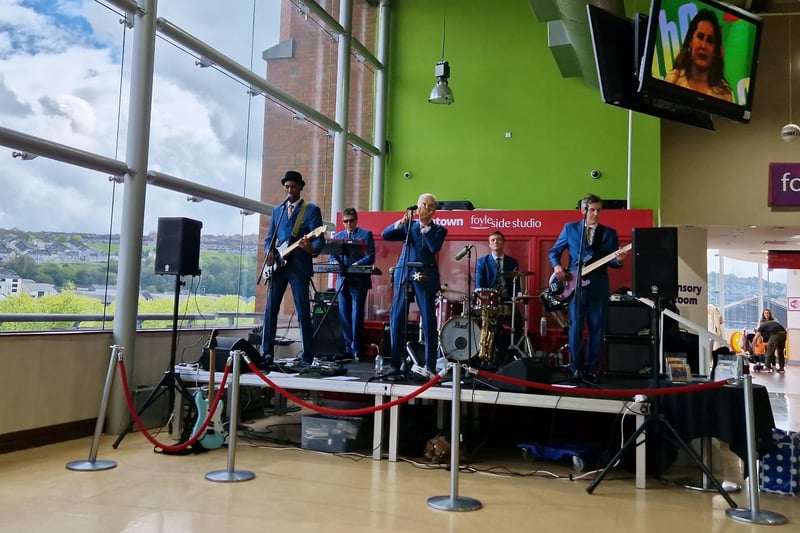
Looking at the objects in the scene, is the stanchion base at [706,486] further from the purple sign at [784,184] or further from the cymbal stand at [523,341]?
the purple sign at [784,184]

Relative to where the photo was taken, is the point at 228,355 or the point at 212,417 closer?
the point at 212,417

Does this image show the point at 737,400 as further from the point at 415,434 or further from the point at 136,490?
the point at 136,490

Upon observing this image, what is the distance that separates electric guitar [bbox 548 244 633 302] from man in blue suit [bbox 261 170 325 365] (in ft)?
6.94

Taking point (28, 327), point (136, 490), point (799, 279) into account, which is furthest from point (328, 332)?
point (799, 279)

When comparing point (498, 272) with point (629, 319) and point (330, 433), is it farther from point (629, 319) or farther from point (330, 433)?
point (330, 433)

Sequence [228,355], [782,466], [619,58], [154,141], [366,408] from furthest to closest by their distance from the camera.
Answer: [154,141]
[228,355]
[619,58]
[782,466]
[366,408]

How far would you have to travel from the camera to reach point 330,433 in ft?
19.1

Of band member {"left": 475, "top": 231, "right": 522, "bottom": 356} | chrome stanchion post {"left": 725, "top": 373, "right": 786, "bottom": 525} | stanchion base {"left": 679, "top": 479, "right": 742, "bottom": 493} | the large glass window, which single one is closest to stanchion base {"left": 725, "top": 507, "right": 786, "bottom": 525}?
chrome stanchion post {"left": 725, "top": 373, "right": 786, "bottom": 525}

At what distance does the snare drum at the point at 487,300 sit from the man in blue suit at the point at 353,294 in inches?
61.1

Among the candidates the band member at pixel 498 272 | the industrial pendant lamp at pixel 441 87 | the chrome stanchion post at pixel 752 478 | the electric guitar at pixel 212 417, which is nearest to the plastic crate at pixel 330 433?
the electric guitar at pixel 212 417

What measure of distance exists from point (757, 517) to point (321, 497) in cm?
261

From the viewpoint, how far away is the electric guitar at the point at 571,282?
5770 mm

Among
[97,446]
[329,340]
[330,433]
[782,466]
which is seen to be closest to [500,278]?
[329,340]

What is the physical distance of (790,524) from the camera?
4.00m
